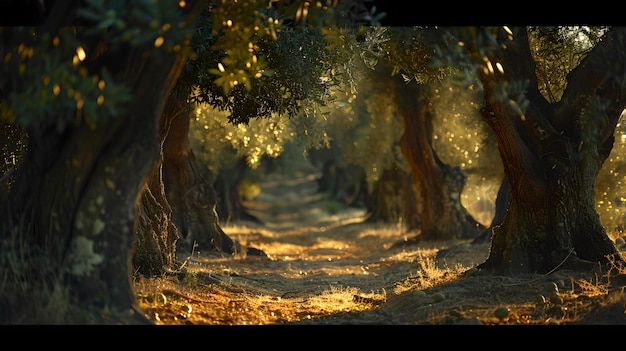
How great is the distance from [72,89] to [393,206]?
2683cm

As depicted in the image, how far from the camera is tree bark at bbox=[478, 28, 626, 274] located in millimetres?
12820

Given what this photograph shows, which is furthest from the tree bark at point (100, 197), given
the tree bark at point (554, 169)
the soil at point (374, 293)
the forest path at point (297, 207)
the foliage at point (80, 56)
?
the forest path at point (297, 207)

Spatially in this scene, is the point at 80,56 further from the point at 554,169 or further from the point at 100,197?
the point at 554,169

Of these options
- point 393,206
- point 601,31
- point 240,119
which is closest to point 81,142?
point 240,119

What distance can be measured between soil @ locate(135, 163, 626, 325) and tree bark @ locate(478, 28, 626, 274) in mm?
527

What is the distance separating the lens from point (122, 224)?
891cm

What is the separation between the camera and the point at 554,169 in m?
12.9

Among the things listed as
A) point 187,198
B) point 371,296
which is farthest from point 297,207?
point 371,296

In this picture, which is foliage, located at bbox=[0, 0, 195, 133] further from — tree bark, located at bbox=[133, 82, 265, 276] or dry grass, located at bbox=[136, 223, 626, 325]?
tree bark, located at bbox=[133, 82, 265, 276]

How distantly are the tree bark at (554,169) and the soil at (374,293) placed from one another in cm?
53

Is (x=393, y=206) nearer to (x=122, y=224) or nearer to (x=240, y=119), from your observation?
(x=240, y=119)

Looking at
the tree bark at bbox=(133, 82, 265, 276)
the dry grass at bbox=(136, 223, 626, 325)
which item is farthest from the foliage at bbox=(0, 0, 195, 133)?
the tree bark at bbox=(133, 82, 265, 276)

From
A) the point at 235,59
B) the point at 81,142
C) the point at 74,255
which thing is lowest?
the point at 74,255

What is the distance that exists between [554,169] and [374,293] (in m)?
4.22
